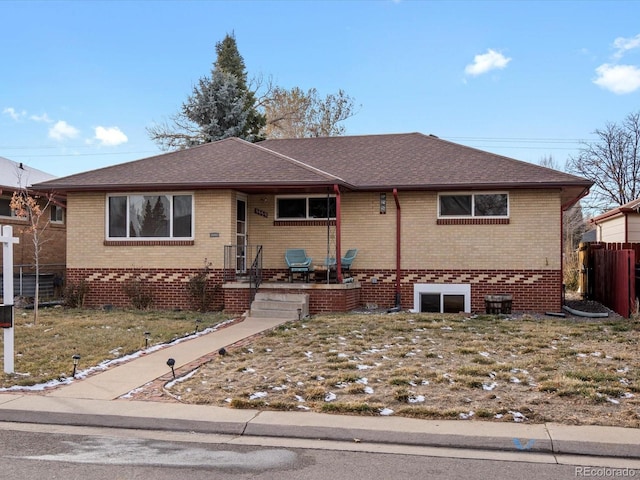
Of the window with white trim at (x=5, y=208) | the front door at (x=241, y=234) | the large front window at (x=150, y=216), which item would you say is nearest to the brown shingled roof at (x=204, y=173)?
the large front window at (x=150, y=216)

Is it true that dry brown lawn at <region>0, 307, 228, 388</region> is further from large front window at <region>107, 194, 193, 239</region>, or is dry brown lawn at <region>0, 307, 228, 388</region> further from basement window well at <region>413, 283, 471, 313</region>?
basement window well at <region>413, 283, 471, 313</region>

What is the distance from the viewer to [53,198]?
58.2ft

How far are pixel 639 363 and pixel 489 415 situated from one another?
344 cm

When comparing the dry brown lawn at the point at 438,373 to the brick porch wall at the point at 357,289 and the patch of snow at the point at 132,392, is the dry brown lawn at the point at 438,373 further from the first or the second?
the brick porch wall at the point at 357,289

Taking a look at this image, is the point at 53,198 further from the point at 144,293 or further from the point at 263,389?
the point at 263,389

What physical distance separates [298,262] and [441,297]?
3.86 metres

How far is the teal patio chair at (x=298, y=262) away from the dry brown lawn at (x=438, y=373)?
4.01 meters

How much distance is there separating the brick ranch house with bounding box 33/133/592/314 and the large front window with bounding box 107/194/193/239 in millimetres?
26

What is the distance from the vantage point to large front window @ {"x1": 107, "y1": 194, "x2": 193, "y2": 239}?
16.2 meters

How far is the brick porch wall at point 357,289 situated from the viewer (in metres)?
15.1

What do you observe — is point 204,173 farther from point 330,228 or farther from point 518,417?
point 518,417

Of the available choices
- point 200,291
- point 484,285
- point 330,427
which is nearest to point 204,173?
point 200,291

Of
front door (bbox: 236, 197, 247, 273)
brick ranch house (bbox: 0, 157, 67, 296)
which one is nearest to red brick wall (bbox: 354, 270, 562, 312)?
front door (bbox: 236, 197, 247, 273)

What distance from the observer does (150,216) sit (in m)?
16.4
